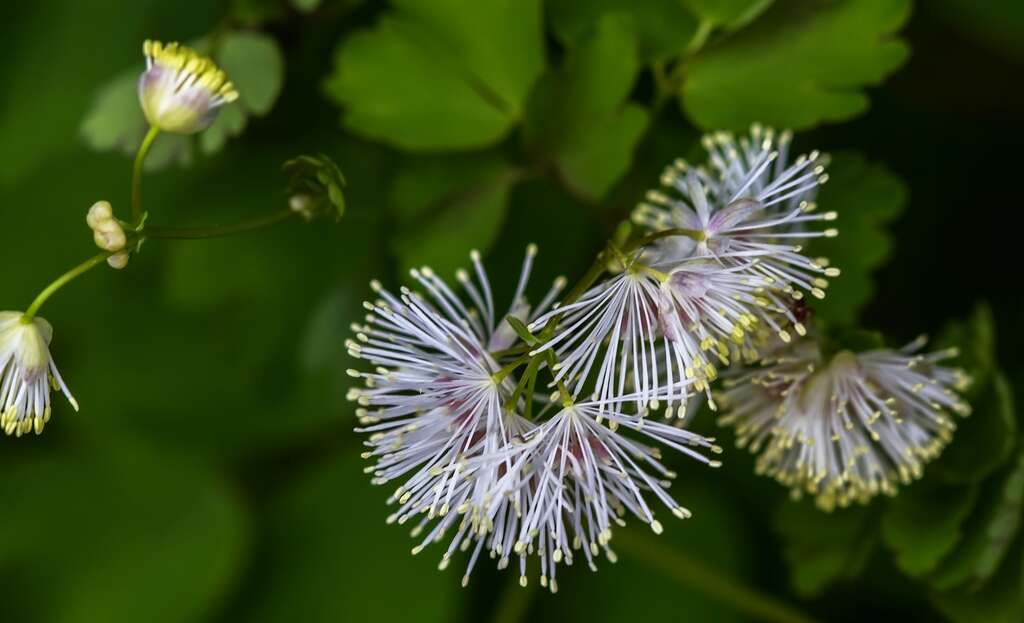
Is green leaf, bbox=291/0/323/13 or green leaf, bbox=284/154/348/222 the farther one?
green leaf, bbox=291/0/323/13

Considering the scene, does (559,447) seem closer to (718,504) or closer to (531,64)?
(531,64)

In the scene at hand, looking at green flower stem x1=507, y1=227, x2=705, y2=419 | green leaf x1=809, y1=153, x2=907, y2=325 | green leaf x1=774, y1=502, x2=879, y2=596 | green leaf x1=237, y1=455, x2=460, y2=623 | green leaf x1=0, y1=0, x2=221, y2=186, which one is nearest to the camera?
green flower stem x1=507, y1=227, x2=705, y2=419

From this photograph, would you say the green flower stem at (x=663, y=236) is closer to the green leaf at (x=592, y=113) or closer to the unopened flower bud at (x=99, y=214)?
the green leaf at (x=592, y=113)

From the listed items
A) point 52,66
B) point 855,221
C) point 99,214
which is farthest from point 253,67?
point 855,221

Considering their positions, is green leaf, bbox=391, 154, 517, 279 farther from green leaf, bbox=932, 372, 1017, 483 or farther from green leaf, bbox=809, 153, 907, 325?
green leaf, bbox=932, 372, 1017, 483

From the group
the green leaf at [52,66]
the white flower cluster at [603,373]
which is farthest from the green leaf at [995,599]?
the green leaf at [52,66]

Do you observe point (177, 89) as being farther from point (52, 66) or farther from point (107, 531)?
point (107, 531)

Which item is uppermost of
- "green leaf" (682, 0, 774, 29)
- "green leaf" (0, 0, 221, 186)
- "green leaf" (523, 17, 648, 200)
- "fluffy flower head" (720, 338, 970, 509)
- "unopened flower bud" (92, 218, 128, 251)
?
"green leaf" (0, 0, 221, 186)

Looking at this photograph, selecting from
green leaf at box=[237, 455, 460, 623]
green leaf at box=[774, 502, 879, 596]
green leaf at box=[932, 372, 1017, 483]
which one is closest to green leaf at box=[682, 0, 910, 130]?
green leaf at box=[932, 372, 1017, 483]
